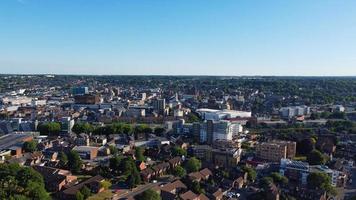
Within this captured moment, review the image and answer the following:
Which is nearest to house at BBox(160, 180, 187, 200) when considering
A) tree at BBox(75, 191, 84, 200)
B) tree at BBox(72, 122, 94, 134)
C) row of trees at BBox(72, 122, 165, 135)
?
tree at BBox(75, 191, 84, 200)

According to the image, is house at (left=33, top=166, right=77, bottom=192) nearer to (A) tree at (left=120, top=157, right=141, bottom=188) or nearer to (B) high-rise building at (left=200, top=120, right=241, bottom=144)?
(A) tree at (left=120, top=157, right=141, bottom=188)

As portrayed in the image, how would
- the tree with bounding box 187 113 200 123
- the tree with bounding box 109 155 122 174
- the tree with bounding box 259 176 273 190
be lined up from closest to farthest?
the tree with bounding box 259 176 273 190
the tree with bounding box 109 155 122 174
the tree with bounding box 187 113 200 123

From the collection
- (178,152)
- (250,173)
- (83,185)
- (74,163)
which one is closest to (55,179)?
(83,185)

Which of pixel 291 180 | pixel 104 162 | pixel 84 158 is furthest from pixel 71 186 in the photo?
pixel 291 180

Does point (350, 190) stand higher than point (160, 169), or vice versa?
point (160, 169)

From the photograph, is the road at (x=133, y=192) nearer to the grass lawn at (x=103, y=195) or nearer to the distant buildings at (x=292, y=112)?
the grass lawn at (x=103, y=195)

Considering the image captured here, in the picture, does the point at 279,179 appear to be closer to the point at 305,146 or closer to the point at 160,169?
the point at 160,169
